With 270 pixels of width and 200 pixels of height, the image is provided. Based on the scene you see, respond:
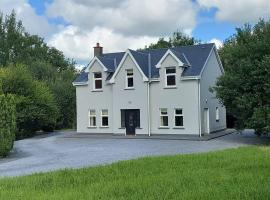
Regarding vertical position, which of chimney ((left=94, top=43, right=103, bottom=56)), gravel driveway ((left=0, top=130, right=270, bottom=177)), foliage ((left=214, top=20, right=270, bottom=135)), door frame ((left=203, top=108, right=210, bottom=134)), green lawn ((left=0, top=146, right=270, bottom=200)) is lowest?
gravel driveway ((left=0, top=130, right=270, bottom=177))

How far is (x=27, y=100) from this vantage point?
4191cm

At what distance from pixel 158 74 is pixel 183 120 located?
14.6 feet

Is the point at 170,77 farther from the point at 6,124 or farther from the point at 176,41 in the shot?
the point at 176,41

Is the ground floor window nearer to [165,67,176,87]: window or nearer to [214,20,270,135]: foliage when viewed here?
[165,67,176,87]: window

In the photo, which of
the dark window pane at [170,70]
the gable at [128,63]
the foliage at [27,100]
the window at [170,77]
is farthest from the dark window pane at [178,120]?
the foliage at [27,100]

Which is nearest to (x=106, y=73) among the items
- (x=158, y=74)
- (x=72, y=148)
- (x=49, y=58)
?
(x=158, y=74)

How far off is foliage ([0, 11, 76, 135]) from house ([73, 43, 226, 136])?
14.9ft

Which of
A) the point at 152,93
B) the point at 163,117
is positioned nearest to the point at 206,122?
the point at 163,117

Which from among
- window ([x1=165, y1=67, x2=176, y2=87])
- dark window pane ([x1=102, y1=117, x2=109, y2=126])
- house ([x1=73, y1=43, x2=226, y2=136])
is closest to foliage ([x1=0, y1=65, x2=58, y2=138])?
house ([x1=73, y1=43, x2=226, y2=136])

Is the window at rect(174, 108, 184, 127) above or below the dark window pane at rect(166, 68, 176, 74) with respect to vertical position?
below

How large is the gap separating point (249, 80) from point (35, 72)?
38.1m

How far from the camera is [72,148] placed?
100ft

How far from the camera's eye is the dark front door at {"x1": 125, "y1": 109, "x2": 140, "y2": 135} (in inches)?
1574

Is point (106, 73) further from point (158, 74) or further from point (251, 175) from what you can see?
point (251, 175)
